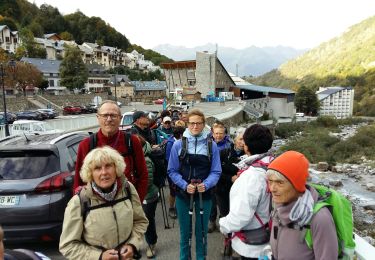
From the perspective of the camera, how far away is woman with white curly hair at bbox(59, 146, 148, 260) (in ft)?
7.50

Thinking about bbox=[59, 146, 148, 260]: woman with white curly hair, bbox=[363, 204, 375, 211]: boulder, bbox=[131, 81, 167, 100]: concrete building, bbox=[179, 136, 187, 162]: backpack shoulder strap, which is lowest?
bbox=[363, 204, 375, 211]: boulder

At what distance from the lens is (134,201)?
255 cm

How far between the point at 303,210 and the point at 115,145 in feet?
6.52

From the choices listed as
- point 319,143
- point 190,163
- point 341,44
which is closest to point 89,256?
point 190,163

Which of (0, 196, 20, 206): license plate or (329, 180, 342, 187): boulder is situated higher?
(0, 196, 20, 206): license plate

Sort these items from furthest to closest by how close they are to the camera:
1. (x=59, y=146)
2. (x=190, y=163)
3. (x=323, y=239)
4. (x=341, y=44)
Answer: (x=341, y=44) < (x=59, y=146) < (x=190, y=163) < (x=323, y=239)

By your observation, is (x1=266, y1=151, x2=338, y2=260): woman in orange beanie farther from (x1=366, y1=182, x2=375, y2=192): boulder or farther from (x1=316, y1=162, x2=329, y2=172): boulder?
(x1=316, y1=162, x2=329, y2=172): boulder

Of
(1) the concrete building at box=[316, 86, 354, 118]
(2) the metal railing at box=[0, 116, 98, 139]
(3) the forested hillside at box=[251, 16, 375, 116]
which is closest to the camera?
(2) the metal railing at box=[0, 116, 98, 139]

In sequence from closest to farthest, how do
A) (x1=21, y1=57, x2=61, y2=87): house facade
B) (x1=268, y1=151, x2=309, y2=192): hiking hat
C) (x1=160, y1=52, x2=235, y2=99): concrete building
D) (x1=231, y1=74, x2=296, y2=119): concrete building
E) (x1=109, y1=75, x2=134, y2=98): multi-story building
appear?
(x1=268, y1=151, x2=309, y2=192): hiking hat → (x1=160, y1=52, x2=235, y2=99): concrete building → (x1=231, y1=74, x2=296, y2=119): concrete building → (x1=21, y1=57, x2=61, y2=87): house facade → (x1=109, y1=75, x2=134, y2=98): multi-story building

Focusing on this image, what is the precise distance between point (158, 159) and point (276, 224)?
252 centimetres

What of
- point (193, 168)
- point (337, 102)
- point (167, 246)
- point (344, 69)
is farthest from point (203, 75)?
point (344, 69)

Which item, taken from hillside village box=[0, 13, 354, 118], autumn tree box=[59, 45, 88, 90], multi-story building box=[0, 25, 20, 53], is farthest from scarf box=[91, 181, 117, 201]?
multi-story building box=[0, 25, 20, 53]

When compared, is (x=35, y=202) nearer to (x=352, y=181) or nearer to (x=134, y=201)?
(x=134, y=201)

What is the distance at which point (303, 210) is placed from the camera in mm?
1868
